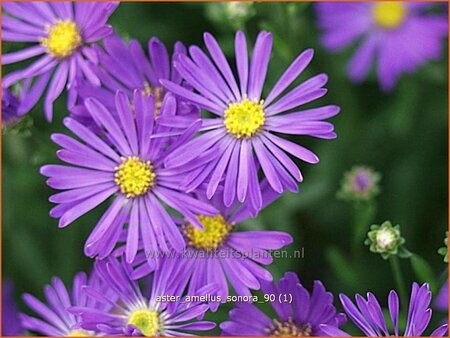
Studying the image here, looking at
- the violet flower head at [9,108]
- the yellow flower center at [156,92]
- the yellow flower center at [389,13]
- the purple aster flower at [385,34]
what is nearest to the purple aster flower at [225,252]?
the yellow flower center at [156,92]

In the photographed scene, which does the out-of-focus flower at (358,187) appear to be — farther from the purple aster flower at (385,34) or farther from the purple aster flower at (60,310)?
the purple aster flower at (60,310)

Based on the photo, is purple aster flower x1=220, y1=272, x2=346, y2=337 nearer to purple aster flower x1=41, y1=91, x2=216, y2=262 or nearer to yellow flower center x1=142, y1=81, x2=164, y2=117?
purple aster flower x1=41, y1=91, x2=216, y2=262

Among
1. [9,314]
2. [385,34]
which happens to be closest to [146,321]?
[9,314]

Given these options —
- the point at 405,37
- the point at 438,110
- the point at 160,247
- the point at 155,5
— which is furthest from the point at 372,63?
the point at 160,247

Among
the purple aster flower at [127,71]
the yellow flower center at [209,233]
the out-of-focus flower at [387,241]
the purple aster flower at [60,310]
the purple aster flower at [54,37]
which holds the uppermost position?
the purple aster flower at [54,37]

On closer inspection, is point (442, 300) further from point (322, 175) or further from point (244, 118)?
point (244, 118)

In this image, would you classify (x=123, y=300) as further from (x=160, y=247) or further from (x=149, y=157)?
(x=149, y=157)
